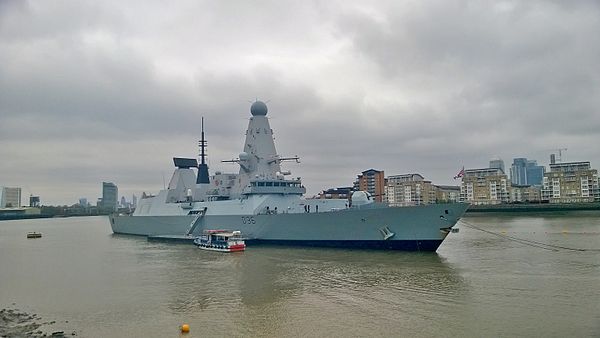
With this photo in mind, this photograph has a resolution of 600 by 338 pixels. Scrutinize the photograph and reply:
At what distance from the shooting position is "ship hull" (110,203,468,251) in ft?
70.3

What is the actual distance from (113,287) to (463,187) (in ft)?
281

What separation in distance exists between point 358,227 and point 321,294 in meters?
9.32

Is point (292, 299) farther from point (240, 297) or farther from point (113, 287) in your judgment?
point (113, 287)

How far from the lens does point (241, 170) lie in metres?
30.8

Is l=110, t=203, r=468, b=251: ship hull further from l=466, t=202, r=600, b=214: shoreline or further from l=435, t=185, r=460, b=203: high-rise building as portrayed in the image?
l=435, t=185, r=460, b=203: high-rise building

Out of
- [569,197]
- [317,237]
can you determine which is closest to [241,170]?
[317,237]

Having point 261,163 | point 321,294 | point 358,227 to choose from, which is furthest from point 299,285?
point 261,163

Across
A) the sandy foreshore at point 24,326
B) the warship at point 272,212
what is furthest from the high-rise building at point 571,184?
the sandy foreshore at point 24,326

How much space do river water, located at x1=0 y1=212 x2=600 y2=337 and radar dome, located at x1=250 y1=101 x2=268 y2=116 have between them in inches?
438

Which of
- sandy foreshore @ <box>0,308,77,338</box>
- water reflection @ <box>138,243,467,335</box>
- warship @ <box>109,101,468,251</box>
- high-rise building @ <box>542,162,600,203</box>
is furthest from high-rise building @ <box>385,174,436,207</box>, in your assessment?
sandy foreshore @ <box>0,308,77,338</box>

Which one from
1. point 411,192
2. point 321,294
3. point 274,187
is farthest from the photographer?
point 411,192

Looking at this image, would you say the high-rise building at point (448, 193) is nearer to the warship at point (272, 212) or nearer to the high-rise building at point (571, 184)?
the high-rise building at point (571, 184)

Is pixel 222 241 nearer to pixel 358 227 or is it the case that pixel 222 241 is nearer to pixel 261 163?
pixel 261 163

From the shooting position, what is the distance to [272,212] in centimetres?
2720
